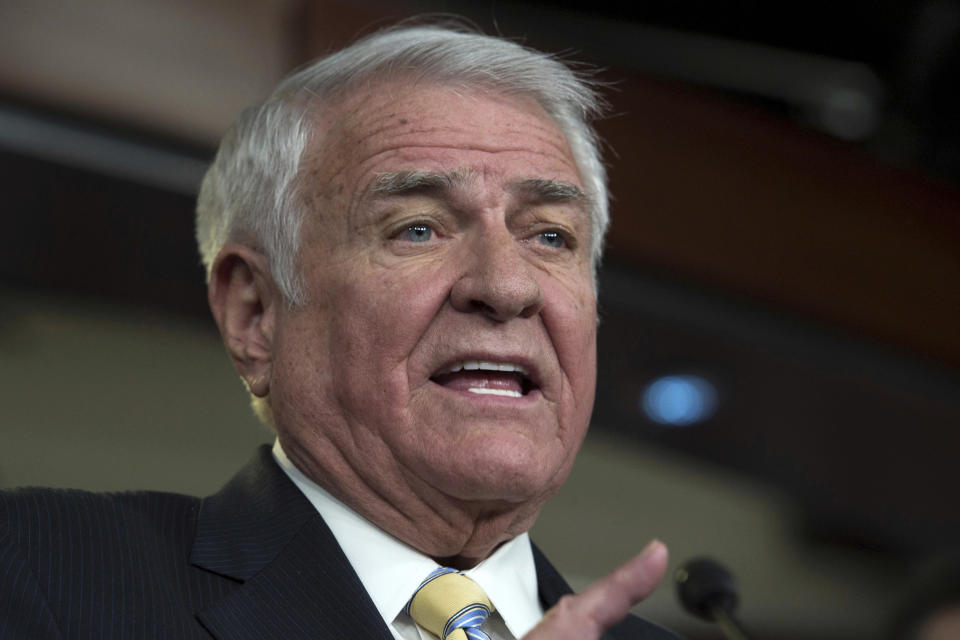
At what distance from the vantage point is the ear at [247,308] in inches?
73.3

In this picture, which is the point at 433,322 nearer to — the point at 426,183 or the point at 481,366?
the point at 481,366

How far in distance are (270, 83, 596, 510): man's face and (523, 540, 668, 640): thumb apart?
18.1 inches

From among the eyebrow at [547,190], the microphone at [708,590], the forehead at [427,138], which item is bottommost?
the microphone at [708,590]

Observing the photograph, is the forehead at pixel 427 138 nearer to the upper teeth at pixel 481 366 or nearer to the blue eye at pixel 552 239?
Answer: the blue eye at pixel 552 239

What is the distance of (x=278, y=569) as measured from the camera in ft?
5.13

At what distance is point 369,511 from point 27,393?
3.99m

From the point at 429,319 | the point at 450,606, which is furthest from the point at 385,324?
the point at 450,606

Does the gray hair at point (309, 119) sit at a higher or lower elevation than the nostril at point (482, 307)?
higher

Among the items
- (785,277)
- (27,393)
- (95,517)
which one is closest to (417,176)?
(95,517)

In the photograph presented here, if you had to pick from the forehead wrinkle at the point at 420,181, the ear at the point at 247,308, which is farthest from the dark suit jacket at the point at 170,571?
the forehead wrinkle at the point at 420,181

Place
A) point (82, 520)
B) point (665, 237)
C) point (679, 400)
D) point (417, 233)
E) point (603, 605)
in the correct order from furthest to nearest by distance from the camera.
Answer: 1. point (679, 400)
2. point (665, 237)
3. point (417, 233)
4. point (82, 520)
5. point (603, 605)

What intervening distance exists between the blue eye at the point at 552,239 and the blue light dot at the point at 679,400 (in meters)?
2.94

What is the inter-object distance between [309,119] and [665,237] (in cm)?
256

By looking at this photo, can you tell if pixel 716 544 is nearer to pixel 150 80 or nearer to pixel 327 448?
pixel 150 80
